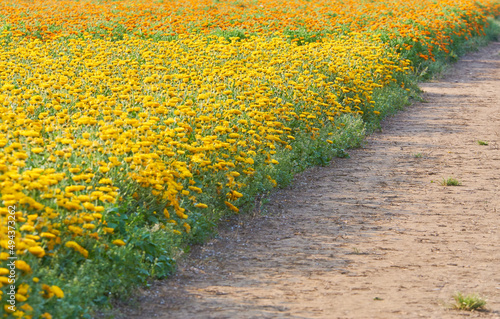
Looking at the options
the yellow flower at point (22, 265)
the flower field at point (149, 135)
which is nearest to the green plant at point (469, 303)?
the flower field at point (149, 135)

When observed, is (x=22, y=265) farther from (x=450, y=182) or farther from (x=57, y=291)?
(x=450, y=182)

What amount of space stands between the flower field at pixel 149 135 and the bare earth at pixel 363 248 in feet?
0.96

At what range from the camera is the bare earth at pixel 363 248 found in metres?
4.61

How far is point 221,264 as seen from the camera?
5383mm

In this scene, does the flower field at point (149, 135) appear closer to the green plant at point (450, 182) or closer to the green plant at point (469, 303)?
the green plant at point (450, 182)

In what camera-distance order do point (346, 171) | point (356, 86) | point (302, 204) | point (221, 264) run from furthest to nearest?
point (356, 86)
point (346, 171)
point (302, 204)
point (221, 264)

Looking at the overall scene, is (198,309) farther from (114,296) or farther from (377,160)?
(377,160)

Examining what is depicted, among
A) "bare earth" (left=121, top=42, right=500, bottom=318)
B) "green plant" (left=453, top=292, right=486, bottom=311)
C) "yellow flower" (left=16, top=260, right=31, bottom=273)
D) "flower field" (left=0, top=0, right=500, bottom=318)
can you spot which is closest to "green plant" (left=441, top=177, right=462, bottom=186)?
"bare earth" (left=121, top=42, right=500, bottom=318)

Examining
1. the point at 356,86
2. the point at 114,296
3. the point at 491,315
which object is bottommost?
the point at 491,315

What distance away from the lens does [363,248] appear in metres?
5.73

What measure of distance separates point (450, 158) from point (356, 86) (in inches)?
91.6

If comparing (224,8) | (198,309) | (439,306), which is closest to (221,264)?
(198,309)

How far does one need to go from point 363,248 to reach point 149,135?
6.88 ft

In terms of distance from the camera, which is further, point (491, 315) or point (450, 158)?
point (450, 158)
